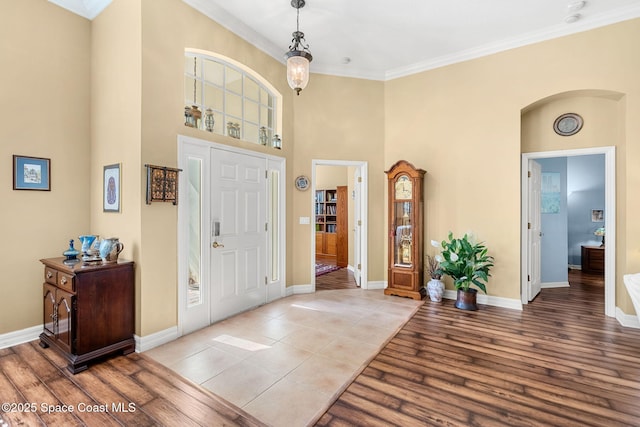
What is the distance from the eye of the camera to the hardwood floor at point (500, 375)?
1.97 metres

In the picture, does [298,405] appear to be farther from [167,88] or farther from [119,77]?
[119,77]

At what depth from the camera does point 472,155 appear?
173 inches

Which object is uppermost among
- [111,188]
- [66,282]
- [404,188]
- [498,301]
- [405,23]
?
[405,23]

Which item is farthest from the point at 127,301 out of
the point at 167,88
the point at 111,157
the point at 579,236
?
the point at 579,236

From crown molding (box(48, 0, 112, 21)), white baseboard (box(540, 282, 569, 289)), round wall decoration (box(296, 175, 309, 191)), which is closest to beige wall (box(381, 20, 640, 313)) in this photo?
round wall decoration (box(296, 175, 309, 191))

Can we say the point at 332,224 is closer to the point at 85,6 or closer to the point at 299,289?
the point at 299,289

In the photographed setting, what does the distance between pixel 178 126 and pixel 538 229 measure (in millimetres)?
5378

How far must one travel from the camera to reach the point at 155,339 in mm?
2934

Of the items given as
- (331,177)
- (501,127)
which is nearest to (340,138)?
(501,127)

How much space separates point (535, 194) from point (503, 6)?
266 centimetres

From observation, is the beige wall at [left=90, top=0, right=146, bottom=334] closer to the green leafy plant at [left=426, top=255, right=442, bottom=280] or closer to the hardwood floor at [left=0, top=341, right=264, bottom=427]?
the hardwood floor at [left=0, top=341, right=264, bottom=427]

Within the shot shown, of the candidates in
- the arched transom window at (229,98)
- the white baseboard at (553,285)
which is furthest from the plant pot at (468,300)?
the arched transom window at (229,98)

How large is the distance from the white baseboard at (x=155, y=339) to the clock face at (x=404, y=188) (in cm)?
349

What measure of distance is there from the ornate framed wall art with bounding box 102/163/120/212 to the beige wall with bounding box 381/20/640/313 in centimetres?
386
